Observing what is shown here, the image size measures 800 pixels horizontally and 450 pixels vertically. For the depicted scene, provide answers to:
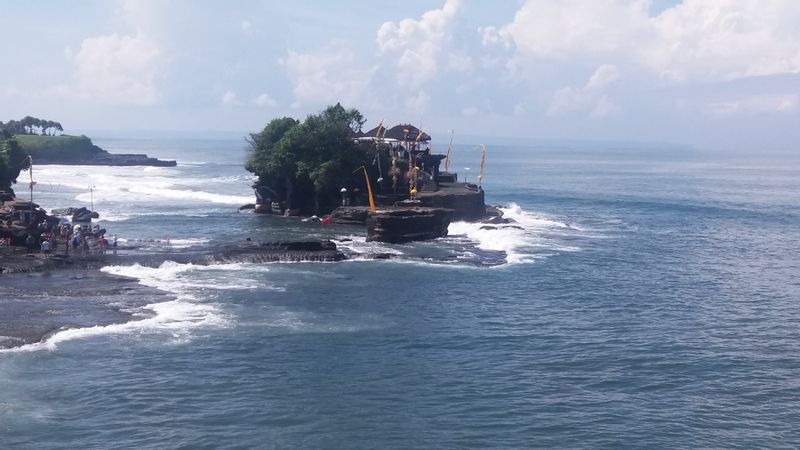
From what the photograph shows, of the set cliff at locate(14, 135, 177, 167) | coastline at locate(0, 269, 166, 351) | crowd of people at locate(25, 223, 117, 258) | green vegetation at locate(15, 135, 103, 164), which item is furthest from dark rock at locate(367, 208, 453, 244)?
green vegetation at locate(15, 135, 103, 164)

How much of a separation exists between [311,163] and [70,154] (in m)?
104

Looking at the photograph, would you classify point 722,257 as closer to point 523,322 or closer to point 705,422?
point 523,322

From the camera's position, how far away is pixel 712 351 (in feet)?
137

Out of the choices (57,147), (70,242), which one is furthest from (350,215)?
(57,147)

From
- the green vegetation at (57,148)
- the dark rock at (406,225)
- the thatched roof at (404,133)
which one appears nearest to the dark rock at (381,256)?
the dark rock at (406,225)

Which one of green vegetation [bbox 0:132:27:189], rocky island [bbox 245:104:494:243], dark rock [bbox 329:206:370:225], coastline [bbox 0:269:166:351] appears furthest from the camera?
rocky island [bbox 245:104:494:243]

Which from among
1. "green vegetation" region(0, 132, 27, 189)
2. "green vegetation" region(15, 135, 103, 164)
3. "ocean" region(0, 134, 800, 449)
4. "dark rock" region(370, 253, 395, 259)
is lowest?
"ocean" region(0, 134, 800, 449)

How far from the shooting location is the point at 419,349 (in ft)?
136

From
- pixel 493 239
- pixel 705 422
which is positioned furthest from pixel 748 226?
pixel 705 422

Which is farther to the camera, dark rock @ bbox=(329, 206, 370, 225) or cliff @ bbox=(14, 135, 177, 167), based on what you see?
cliff @ bbox=(14, 135, 177, 167)

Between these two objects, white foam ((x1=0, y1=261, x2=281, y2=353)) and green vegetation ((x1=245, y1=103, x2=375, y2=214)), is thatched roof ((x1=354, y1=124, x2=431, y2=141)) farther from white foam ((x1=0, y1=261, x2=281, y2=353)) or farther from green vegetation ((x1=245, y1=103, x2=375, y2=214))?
white foam ((x1=0, y1=261, x2=281, y2=353))

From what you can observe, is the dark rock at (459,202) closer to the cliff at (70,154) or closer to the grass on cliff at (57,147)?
the cliff at (70,154)

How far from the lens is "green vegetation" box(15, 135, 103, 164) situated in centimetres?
17388

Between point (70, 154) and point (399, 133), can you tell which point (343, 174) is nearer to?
point (399, 133)
